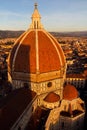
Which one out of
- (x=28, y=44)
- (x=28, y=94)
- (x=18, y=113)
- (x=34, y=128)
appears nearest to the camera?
(x=18, y=113)

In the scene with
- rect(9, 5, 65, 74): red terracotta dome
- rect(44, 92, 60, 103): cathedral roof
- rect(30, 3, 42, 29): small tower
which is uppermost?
rect(30, 3, 42, 29): small tower

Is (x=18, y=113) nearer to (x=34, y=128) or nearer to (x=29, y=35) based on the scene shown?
(x=34, y=128)

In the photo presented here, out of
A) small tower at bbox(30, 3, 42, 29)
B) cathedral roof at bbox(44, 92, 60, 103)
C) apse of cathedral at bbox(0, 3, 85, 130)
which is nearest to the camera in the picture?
apse of cathedral at bbox(0, 3, 85, 130)

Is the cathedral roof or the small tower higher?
the small tower

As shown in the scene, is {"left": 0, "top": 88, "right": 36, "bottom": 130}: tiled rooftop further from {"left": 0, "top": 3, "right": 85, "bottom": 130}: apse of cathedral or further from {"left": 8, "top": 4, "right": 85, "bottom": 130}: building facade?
{"left": 8, "top": 4, "right": 85, "bottom": 130}: building facade

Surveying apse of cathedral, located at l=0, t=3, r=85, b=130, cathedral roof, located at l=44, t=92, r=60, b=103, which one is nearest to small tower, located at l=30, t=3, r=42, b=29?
apse of cathedral, located at l=0, t=3, r=85, b=130

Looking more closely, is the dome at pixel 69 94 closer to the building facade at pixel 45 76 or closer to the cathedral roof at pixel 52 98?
the building facade at pixel 45 76

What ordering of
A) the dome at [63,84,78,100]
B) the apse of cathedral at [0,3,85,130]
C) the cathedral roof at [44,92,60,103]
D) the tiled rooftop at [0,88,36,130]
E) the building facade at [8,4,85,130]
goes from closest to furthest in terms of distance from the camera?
the tiled rooftop at [0,88,36,130] < the apse of cathedral at [0,3,85,130] < the cathedral roof at [44,92,60,103] < the building facade at [8,4,85,130] < the dome at [63,84,78,100]

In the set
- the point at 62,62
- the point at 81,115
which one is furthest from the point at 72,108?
the point at 62,62
